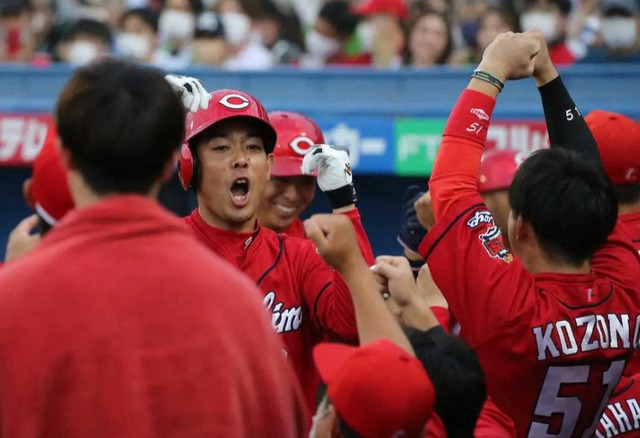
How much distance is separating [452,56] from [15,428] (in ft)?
23.2

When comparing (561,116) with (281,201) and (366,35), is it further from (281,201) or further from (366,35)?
(366,35)

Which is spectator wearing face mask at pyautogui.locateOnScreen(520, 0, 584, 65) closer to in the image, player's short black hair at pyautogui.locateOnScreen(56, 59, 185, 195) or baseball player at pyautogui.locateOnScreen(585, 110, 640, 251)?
baseball player at pyautogui.locateOnScreen(585, 110, 640, 251)

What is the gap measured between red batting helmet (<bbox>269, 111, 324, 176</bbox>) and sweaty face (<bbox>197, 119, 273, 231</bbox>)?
0.93 m

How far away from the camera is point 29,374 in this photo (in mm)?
2230

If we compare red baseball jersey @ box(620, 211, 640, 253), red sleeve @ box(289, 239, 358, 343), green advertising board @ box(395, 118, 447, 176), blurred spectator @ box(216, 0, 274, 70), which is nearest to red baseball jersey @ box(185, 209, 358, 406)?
red sleeve @ box(289, 239, 358, 343)

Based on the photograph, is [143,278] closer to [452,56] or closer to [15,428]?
[15,428]

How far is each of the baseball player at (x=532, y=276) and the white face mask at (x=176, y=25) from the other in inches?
298

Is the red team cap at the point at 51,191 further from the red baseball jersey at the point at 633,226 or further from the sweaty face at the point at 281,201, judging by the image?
the red baseball jersey at the point at 633,226

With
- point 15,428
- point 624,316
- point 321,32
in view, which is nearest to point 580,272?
point 624,316

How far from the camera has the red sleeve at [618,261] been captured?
3.42 meters

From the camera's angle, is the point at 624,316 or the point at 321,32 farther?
the point at 321,32

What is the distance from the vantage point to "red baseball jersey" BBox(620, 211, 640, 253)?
164 inches

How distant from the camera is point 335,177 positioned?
12.5 feet

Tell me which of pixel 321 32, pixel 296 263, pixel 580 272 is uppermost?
pixel 580 272
